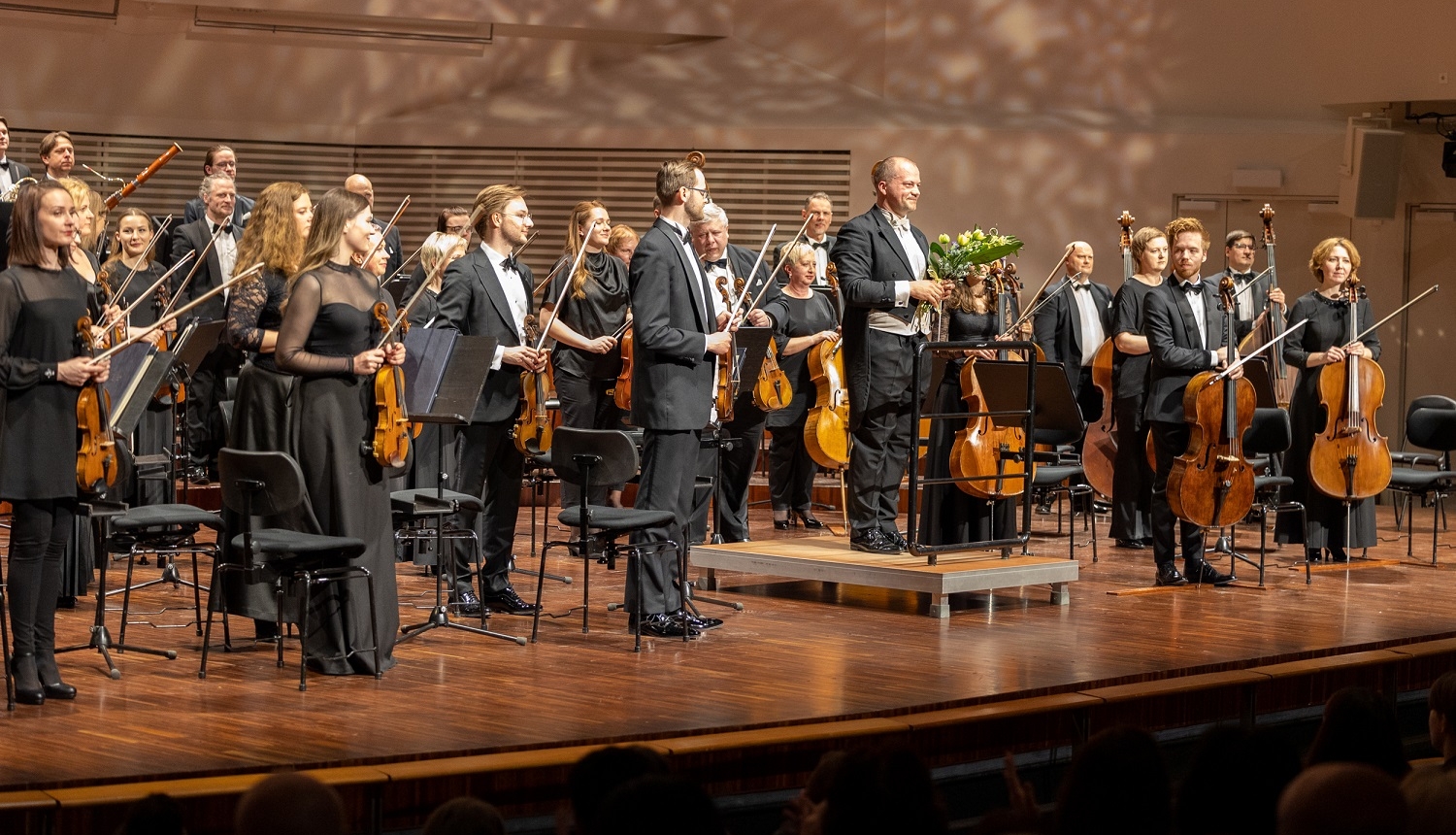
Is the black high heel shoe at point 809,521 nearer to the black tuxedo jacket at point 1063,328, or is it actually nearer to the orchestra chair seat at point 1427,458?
the black tuxedo jacket at point 1063,328

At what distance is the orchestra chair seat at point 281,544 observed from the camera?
482 centimetres

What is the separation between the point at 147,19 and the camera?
36.1 feet

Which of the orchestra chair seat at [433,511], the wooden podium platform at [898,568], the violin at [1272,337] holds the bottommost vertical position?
the wooden podium platform at [898,568]

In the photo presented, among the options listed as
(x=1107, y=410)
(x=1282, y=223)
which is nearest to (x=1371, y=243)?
(x=1282, y=223)

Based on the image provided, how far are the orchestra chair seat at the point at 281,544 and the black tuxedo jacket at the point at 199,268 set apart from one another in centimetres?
314

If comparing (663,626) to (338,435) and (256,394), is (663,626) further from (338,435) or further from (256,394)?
(256,394)

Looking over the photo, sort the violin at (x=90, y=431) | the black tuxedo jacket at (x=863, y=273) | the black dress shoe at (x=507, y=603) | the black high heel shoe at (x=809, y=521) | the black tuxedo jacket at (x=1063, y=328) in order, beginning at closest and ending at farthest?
1. the violin at (x=90, y=431)
2. the black dress shoe at (x=507, y=603)
3. the black tuxedo jacket at (x=863, y=273)
4. the black high heel shoe at (x=809, y=521)
5. the black tuxedo jacket at (x=1063, y=328)

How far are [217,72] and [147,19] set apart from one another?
534mm

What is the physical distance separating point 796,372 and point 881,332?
77.9 inches

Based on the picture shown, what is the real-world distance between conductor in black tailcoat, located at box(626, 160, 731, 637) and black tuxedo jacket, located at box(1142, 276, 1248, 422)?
6.56 feet

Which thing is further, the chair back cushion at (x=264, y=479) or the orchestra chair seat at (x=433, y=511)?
the orchestra chair seat at (x=433, y=511)

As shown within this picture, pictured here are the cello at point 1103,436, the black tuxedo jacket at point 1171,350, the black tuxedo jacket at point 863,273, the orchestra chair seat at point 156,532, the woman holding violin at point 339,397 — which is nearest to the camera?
the woman holding violin at point 339,397

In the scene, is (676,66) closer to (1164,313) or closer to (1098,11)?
(1098,11)

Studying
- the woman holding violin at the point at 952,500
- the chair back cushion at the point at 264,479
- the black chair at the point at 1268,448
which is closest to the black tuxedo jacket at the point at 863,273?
the woman holding violin at the point at 952,500
